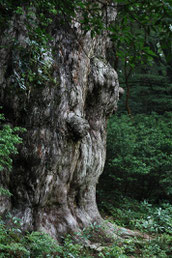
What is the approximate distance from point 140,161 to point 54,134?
12.7 feet

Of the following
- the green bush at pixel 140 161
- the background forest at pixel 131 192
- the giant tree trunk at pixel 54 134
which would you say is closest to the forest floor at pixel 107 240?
the background forest at pixel 131 192

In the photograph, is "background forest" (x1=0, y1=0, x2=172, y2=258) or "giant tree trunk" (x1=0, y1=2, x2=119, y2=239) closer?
"background forest" (x1=0, y1=0, x2=172, y2=258)

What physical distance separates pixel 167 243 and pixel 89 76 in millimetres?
3906

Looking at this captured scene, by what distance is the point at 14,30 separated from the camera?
13.9ft

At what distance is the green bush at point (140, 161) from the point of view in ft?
24.6

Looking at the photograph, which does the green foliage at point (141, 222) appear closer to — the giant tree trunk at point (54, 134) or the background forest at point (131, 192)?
the background forest at point (131, 192)

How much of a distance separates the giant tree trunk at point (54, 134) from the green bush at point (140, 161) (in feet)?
7.24

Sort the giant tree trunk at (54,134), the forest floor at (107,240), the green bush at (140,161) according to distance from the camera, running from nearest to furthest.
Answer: the forest floor at (107,240) → the giant tree trunk at (54,134) → the green bush at (140,161)

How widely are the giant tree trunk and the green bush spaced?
7.24 ft

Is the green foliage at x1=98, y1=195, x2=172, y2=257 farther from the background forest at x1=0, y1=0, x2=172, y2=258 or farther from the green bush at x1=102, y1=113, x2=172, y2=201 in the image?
the green bush at x1=102, y1=113, x2=172, y2=201

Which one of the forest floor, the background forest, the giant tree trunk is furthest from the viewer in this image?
the giant tree trunk

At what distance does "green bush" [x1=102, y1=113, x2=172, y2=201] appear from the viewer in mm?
7508

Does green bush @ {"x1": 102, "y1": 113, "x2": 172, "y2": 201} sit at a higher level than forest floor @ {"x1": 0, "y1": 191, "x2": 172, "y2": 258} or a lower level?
higher

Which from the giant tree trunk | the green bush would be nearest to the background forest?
the green bush
